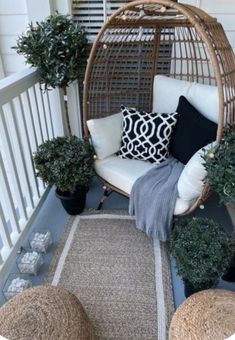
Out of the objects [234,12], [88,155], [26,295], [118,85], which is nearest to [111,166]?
[88,155]

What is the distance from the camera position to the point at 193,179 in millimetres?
1592

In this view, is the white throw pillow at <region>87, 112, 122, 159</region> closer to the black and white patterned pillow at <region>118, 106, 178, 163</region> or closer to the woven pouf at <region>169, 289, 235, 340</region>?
the black and white patterned pillow at <region>118, 106, 178, 163</region>

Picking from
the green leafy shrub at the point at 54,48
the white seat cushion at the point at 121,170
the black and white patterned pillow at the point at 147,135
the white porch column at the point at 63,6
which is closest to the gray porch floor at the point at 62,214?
the white seat cushion at the point at 121,170

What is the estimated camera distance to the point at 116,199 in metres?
2.45

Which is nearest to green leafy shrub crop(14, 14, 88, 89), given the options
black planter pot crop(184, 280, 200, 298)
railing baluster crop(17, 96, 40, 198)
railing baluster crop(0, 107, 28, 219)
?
railing baluster crop(17, 96, 40, 198)

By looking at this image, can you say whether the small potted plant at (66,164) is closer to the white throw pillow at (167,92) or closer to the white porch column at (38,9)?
the white throw pillow at (167,92)

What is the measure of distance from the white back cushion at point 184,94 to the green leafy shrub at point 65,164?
0.70 m

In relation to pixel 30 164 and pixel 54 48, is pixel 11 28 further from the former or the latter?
pixel 30 164

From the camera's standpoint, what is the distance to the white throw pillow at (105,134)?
6.73 feet

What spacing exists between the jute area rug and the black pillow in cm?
69

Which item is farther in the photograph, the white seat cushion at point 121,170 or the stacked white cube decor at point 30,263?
the white seat cushion at point 121,170

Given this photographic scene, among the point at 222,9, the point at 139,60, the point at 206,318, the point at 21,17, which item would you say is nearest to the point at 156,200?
the point at 206,318

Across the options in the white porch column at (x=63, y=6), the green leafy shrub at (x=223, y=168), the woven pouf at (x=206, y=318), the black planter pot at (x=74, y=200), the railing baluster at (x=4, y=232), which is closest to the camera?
the woven pouf at (x=206, y=318)

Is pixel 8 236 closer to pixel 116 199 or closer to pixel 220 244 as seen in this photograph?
pixel 116 199
